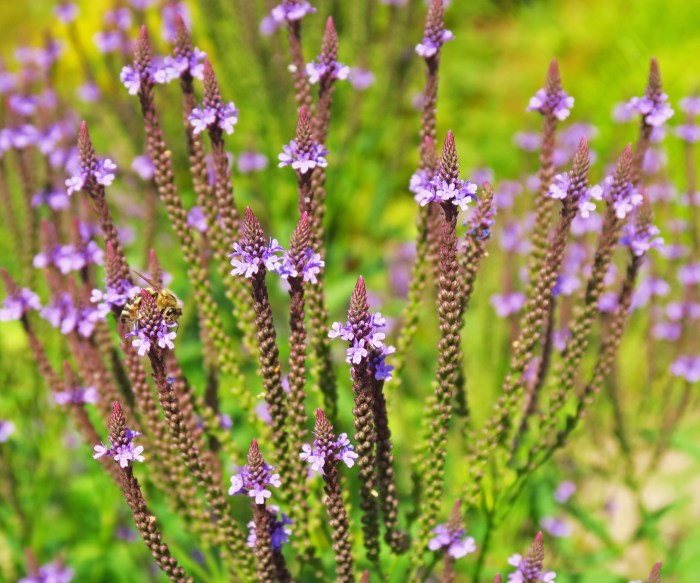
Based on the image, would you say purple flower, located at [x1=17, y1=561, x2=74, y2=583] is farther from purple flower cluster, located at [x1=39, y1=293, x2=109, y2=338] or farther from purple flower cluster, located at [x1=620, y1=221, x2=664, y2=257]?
purple flower cluster, located at [x1=620, y1=221, x2=664, y2=257]

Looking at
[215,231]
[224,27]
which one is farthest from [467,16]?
[215,231]

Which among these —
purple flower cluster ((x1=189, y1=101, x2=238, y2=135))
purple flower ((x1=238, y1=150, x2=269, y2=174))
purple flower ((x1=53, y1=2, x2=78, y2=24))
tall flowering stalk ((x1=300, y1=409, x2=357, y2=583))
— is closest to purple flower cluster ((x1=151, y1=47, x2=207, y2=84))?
purple flower cluster ((x1=189, y1=101, x2=238, y2=135))

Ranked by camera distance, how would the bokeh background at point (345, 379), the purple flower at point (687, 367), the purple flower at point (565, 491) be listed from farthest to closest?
the purple flower at point (565, 491) → the purple flower at point (687, 367) → the bokeh background at point (345, 379)

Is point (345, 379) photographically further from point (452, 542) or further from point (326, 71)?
point (326, 71)

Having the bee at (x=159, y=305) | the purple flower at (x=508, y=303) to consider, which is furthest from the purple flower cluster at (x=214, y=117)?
the purple flower at (x=508, y=303)

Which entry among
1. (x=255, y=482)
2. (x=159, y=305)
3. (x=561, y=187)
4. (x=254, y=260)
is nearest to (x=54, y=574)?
(x=159, y=305)

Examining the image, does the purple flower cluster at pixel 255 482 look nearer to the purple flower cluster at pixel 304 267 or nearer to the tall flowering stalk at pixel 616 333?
the purple flower cluster at pixel 304 267

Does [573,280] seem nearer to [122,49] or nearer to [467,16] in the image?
[122,49]
